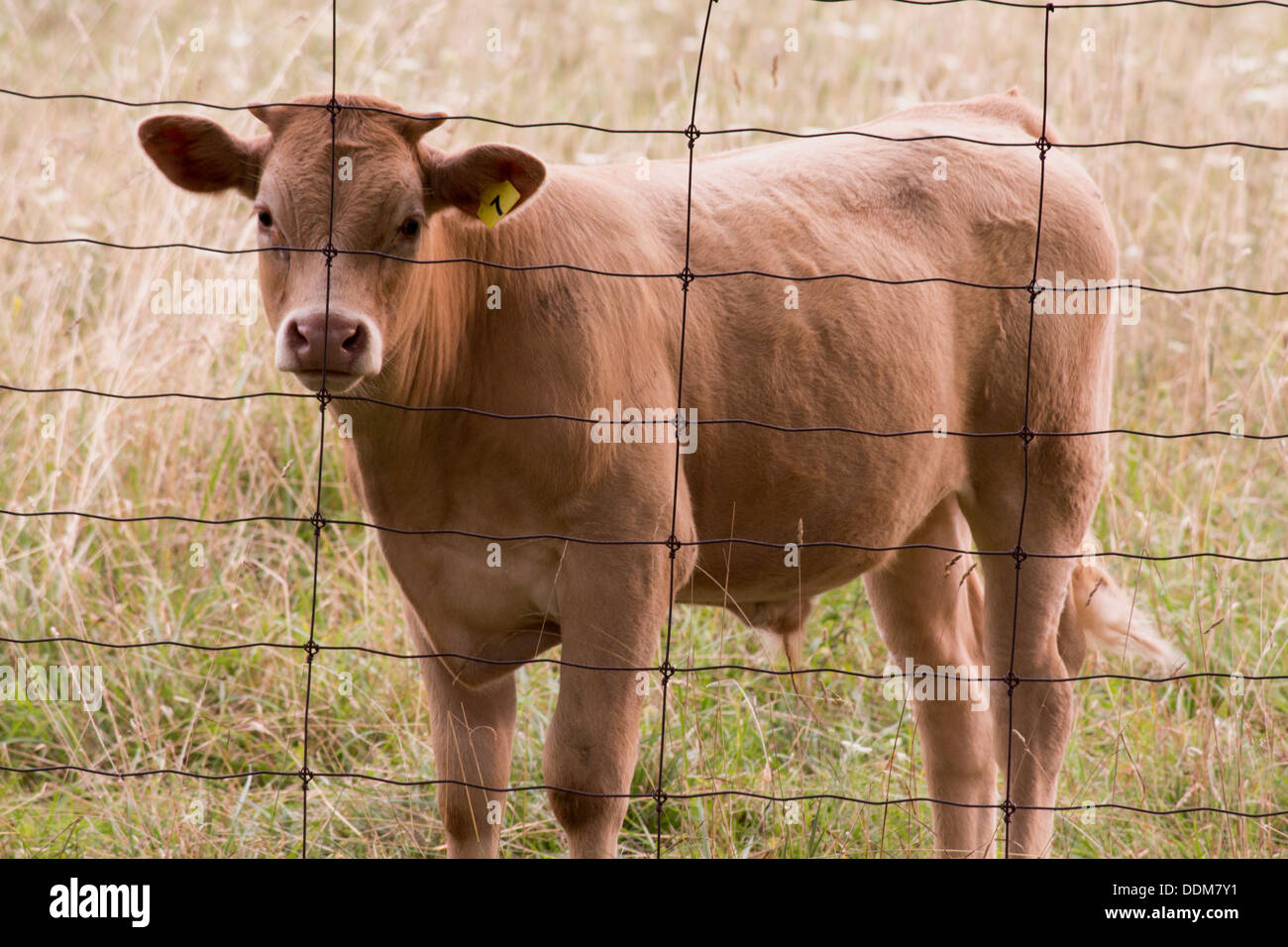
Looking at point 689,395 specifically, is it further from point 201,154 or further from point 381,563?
point 381,563

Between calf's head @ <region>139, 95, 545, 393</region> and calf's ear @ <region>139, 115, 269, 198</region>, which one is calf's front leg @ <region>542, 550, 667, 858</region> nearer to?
calf's head @ <region>139, 95, 545, 393</region>

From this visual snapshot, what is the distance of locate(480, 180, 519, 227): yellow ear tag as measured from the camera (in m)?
2.97

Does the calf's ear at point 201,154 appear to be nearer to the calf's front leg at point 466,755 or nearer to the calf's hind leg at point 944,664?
the calf's front leg at point 466,755

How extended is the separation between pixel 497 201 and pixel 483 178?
7cm

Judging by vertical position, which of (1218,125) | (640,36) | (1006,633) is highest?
(640,36)

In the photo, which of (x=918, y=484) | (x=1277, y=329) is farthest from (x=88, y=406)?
(x=1277, y=329)

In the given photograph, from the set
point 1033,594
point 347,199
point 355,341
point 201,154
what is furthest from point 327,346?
point 1033,594

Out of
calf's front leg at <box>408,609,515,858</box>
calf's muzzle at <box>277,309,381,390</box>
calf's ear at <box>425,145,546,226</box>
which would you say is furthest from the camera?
calf's front leg at <box>408,609,515,858</box>

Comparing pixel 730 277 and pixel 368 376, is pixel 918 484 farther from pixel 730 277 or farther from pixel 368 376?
pixel 368 376

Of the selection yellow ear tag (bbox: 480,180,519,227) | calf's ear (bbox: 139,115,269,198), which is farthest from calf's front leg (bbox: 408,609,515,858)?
calf's ear (bbox: 139,115,269,198)

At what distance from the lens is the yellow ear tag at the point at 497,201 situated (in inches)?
117

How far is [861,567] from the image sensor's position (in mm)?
3781

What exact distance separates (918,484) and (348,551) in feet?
6.50

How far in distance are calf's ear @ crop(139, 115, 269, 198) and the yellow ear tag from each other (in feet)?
1.57
